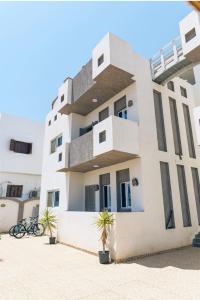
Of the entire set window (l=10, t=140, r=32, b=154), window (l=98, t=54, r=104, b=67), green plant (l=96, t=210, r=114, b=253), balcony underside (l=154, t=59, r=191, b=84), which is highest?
window (l=98, t=54, r=104, b=67)

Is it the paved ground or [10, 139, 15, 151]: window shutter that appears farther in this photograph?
[10, 139, 15, 151]: window shutter

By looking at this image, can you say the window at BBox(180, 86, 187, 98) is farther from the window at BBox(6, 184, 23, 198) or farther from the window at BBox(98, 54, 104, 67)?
the window at BBox(6, 184, 23, 198)

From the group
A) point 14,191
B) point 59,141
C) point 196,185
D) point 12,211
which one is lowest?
point 12,211

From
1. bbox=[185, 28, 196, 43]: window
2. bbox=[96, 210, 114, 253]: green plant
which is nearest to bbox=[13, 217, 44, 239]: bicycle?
bbox=[96, 210, 114, 253]: green plant

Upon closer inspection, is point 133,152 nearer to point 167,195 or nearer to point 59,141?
point 167,195

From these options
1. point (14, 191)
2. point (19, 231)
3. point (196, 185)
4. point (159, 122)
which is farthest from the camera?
point (14, 191)

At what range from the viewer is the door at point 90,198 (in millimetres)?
13273

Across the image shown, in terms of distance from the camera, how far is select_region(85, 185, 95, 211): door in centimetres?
1327

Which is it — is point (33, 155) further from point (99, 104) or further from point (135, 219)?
point (135, 219)

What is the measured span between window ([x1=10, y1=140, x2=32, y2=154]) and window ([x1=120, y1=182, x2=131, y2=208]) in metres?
14.5

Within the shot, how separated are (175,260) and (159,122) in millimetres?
6995

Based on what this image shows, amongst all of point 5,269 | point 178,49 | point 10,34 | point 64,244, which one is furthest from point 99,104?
point 5,269

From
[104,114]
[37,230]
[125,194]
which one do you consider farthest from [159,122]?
[37,230]

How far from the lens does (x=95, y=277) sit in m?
6.29
